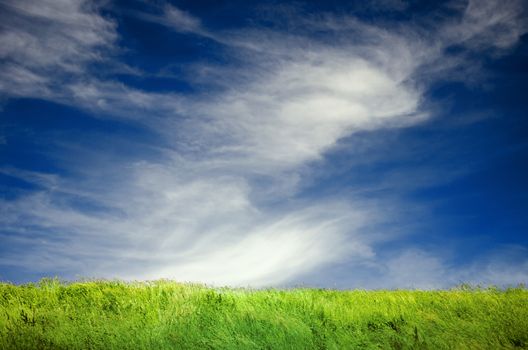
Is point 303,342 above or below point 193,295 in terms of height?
below

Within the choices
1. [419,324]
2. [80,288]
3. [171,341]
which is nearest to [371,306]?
[419,324]

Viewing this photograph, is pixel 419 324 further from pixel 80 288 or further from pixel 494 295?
pixel 80 288

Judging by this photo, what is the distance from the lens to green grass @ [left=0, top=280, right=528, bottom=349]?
37.5ft

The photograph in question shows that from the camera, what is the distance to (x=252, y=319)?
39.8ft

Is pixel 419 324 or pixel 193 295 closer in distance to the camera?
pixel 419 324

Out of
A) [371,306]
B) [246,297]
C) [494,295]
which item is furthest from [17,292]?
[494,295]

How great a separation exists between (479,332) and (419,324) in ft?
4.94

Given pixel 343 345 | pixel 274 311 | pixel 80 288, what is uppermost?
pixel 80 288

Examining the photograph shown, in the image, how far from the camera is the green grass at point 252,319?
11.4 metres

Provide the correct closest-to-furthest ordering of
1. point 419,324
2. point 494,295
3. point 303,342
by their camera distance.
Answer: point 303,342 < point 419,324 < point 494,295

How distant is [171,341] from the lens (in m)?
11.4

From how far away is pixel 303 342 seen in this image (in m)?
11.3

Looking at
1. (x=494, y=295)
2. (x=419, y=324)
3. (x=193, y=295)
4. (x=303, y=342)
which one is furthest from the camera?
(x=494, y=295)

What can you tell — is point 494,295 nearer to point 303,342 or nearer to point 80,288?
point 303,342
